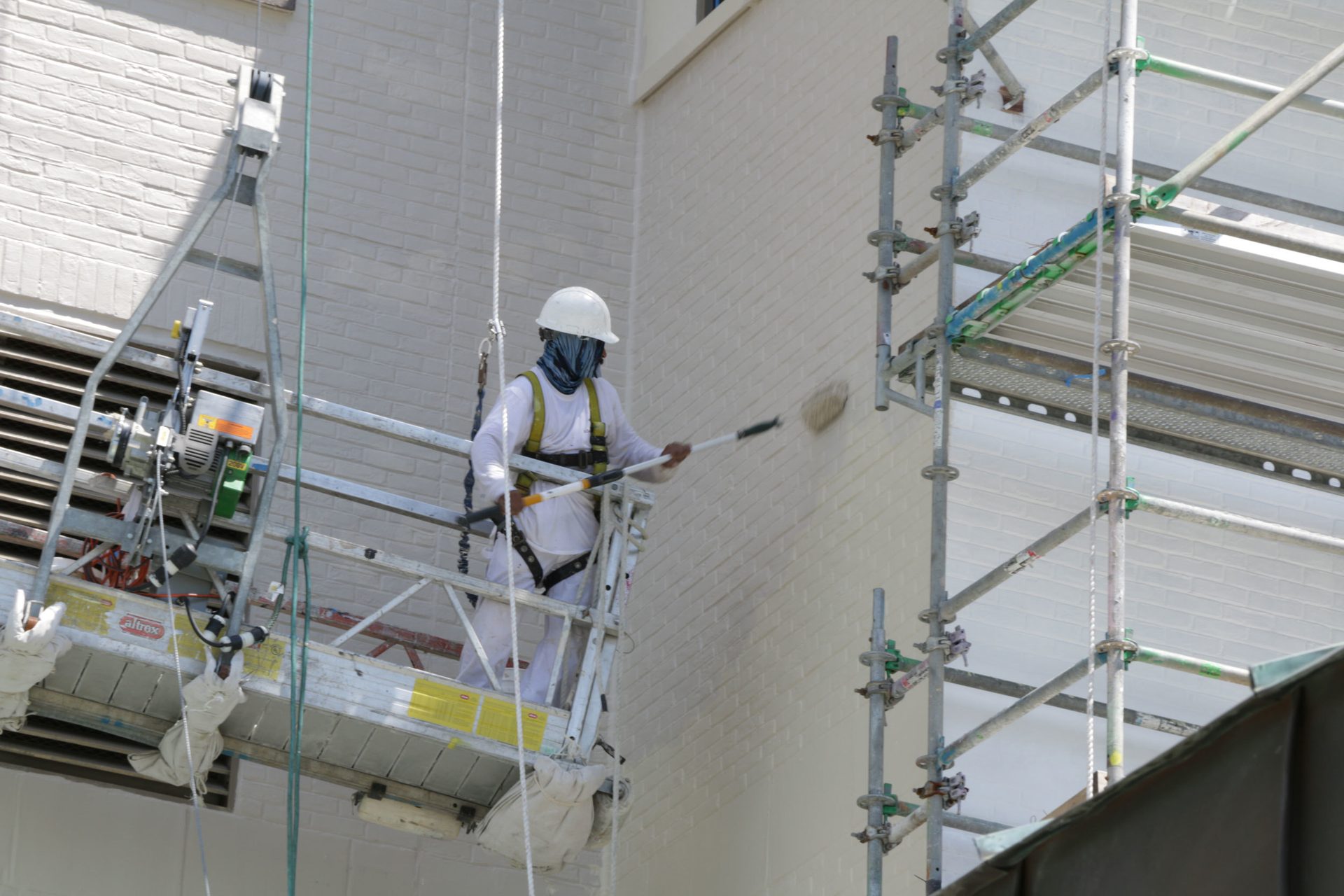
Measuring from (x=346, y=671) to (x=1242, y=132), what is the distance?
4.10 meters

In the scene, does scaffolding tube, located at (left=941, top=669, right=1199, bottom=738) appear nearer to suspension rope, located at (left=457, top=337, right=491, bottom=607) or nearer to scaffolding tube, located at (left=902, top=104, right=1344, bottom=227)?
scaffolding tube, located at (left=902, top=104, right=1344, bottom=227)

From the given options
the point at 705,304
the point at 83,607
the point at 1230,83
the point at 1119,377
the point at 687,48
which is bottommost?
the point at 83,607

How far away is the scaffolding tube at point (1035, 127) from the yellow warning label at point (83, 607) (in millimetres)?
3831

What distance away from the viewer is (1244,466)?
8.72 metres

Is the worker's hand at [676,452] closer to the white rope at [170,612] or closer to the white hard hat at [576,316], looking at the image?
the white hard hat at [576,316]

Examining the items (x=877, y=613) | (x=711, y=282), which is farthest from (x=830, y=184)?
(x=877, y=613)

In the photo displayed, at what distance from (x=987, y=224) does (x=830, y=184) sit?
6.33ft

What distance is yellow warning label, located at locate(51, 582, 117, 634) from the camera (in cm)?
829

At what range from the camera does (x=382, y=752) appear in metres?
8.93

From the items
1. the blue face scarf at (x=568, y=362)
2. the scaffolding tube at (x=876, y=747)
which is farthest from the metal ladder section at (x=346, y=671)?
the scaffolding tube at (x=876, y=747)

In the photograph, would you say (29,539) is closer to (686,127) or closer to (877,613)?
(877,613)

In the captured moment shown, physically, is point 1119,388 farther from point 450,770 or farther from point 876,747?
point 450,770

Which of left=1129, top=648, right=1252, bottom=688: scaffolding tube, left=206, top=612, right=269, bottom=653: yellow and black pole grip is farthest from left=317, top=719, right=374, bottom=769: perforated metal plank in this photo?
left=1129, top=648, right=1252, bottom=688: scaffolding tube

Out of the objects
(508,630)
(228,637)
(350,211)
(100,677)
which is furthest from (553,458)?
(350,211)
